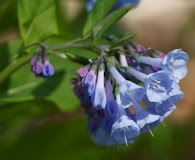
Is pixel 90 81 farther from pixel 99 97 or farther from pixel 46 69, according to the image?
pixel 46 69

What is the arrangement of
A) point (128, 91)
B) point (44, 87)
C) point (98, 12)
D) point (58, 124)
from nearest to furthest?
point (128, 91)
point (98, 12)
point (44, 87)
point (58, 124)

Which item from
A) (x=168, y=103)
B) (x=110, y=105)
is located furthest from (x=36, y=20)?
(x=168, y=103)

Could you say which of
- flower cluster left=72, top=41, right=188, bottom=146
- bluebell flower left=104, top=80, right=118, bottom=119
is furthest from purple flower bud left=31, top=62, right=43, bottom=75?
bluebell flower left=104, top=80, right=118, bottom=119

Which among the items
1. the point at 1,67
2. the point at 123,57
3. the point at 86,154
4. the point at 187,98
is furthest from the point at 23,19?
the point at 187,98

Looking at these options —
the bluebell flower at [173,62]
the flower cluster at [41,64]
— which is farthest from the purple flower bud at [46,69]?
the bluebell flower at [173,62]

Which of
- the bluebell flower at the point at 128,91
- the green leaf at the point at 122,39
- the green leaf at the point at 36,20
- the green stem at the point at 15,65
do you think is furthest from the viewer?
the green leaf at the point at 36,20

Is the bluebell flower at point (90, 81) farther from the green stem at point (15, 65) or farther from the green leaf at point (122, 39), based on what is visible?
the green stem at point (15, 65)

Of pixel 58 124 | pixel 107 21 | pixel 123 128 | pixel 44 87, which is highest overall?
pixel 107 21
